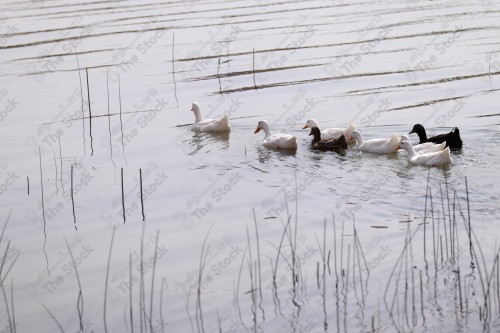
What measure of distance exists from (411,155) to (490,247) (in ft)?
15.6

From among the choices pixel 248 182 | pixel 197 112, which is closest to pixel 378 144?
pixel 248 182

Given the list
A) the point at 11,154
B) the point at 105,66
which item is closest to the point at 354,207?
the point at 11,154

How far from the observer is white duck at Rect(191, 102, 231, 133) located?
17453mm

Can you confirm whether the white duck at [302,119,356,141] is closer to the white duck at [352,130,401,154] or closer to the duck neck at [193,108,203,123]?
the white duck at [352,130,401,154]

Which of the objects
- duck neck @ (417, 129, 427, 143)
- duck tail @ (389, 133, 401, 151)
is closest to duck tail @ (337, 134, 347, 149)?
duck tail @ (389, 133, 401, 151)

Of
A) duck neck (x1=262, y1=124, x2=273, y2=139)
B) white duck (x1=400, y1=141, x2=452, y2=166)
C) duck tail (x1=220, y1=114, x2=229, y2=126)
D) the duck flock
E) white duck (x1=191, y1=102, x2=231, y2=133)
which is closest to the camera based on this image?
white duck (x1=400, y1=141, x2=452, y2=166)

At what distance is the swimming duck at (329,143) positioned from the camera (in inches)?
615

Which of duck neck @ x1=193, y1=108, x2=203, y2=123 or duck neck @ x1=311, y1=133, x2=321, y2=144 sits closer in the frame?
duck neck @ x1=311, y1=133, x2=321, y2=144

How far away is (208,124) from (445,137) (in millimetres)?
4669

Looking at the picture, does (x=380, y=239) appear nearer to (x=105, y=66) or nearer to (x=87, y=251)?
(x=87, y=251)

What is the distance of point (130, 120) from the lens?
18.7 m

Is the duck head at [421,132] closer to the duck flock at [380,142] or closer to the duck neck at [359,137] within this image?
the duck flock at [380,142]

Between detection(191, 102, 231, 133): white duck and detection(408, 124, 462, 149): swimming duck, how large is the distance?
341 cm

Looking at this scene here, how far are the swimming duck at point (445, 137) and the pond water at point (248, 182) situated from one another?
368mm
